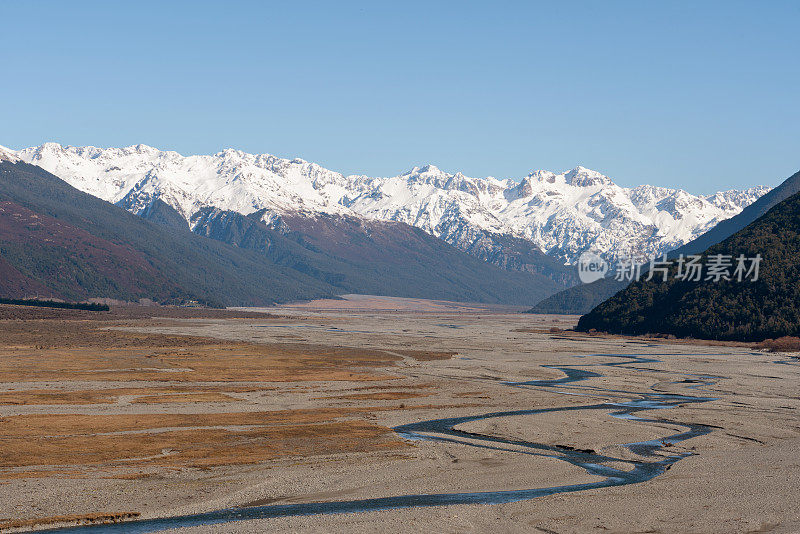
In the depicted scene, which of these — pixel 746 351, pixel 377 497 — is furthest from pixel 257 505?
pixel 746 351

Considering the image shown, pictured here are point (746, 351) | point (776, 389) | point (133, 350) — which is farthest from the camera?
point (746, 351)

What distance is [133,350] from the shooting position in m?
146

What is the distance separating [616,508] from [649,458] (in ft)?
47.7

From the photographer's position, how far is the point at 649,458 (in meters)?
57.7

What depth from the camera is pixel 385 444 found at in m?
61.2

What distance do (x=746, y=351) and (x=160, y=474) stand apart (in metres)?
146

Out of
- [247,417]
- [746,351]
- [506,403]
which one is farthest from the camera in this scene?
[746,351]

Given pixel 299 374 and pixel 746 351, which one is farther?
pixel 746 351

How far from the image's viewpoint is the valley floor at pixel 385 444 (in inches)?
1704

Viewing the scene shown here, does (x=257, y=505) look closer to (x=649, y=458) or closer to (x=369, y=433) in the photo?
(x=369, y=433)

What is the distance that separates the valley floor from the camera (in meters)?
43.3

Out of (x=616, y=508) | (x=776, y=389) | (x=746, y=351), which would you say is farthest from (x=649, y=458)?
(x=746, y=351)

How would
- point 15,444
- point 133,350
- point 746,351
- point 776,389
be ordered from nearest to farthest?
point 15,444 < point 776,389 < point 133,350 < point 746,351

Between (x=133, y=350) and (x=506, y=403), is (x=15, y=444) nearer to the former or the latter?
(x=506, y=403)
